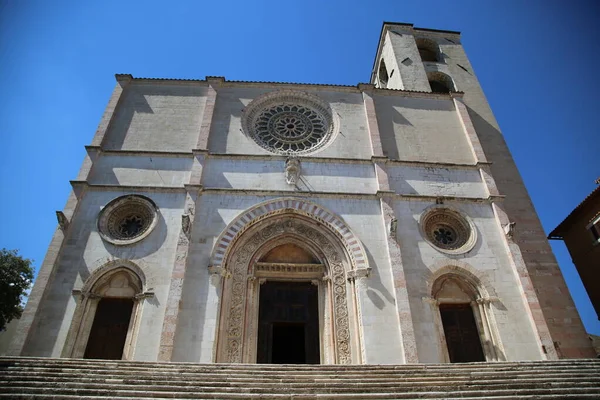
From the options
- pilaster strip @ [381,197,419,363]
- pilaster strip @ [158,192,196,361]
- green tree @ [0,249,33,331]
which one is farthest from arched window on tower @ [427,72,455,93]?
green tree @ [0,249,33,331]

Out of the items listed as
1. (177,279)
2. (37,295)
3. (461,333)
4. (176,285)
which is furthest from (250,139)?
(461,333)

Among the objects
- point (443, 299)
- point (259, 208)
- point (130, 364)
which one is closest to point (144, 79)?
point (259, 208)

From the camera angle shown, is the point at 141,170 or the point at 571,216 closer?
the point at 141,170

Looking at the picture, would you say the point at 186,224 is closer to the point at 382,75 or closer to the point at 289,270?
the point at 289,270

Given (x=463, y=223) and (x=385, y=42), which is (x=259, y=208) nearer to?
(x=463, y=223)

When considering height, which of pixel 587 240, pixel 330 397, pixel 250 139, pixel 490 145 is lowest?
pixel 330 397

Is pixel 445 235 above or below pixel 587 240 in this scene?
below

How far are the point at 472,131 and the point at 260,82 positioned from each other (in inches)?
321

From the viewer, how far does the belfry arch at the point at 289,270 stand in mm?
9383

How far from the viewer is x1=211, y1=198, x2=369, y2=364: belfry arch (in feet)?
30.8

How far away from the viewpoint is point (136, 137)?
1250 cm

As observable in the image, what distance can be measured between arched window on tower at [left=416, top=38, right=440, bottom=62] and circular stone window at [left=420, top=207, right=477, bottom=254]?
1132 centimetres

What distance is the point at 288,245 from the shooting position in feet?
36.8

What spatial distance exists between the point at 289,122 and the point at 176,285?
7437 mm
